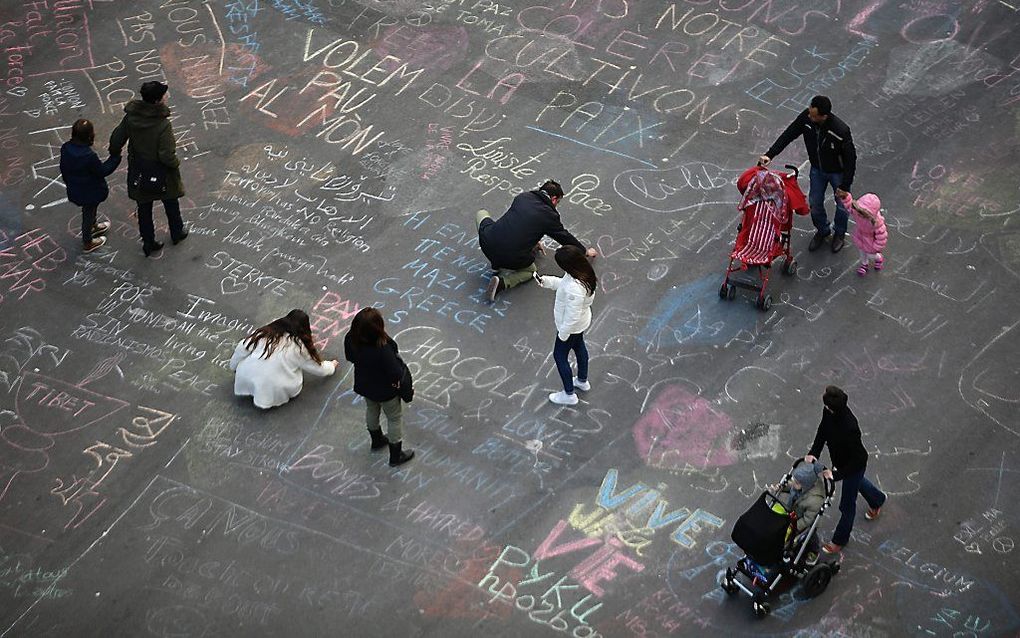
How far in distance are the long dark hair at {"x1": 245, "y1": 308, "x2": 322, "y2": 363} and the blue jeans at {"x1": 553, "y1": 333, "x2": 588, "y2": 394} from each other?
2.33 m

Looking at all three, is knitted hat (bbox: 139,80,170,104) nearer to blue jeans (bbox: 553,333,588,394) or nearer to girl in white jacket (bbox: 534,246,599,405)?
girl in white jacket (bbox: 534,246,599,405)

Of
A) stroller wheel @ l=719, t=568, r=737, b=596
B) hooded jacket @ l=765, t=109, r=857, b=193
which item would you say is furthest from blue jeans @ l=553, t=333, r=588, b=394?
hooded jacket @ l=765, t=109, r=857, b=193

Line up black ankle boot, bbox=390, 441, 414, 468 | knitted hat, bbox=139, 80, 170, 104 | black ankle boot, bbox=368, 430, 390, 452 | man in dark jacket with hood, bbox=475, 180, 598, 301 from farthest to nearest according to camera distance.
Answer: knitted hat, bbox=139, 80, 170, 104, man in dark jacket with hood, bbox=475, 180, 598, 301, black ankle boot, bbox=368, 430, 390, 452, black ankle boot, bbox=390, 441, 414, 468

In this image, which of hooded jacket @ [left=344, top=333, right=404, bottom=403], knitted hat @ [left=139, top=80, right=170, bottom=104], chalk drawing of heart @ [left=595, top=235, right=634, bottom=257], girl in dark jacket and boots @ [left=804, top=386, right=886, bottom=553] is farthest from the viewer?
chalk drawing of heart @ [left=595, top=235, right=634, bottom=257]

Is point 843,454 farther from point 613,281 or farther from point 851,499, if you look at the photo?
point 613,281

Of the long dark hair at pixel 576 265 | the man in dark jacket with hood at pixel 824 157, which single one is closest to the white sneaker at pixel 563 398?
the long dark hair at pixel 576 265

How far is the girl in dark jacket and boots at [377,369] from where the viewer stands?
30.2 feet

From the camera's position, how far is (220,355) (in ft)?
37.3

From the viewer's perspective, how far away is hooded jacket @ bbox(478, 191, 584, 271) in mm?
11477

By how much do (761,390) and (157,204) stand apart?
7.22 m

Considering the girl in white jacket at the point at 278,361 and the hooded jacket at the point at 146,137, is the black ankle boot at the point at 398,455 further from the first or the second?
the hooded jacket at the point at 146,137

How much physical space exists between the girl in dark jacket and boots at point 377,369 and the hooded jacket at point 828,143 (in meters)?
4.63

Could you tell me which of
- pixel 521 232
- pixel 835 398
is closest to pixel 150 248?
pixel 521 232

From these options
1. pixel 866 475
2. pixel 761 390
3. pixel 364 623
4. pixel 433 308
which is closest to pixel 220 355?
pixel 433 308
